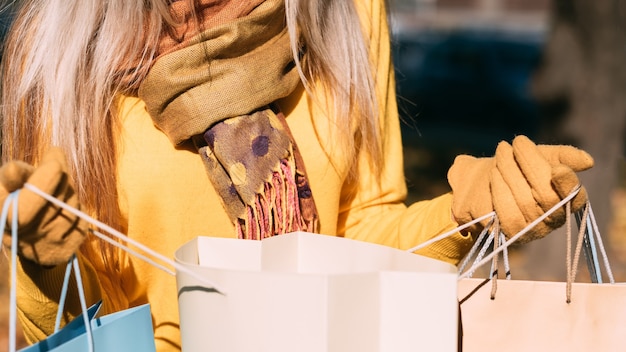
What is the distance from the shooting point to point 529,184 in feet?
4.33

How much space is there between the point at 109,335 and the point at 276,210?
1.64 ft

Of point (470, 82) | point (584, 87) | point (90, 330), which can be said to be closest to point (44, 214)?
point (90, 330)

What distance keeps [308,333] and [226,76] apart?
0.68 meters

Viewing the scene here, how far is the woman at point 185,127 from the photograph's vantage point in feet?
5.05

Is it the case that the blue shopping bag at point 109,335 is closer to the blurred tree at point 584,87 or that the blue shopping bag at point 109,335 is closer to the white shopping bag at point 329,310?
the white shopping bag at point 329,310

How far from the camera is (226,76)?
1638mm

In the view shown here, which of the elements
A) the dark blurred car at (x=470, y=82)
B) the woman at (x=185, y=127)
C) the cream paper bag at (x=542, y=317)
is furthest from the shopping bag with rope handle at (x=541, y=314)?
the dark blurred car at (x=470, y=82)

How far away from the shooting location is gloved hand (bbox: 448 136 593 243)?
1301 mm

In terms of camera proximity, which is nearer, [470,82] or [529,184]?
[529,184]

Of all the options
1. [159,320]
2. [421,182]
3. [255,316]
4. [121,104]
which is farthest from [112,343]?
[421,182]

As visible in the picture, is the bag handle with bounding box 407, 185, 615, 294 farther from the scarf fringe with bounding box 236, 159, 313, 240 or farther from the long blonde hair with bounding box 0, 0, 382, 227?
the long blonde hair with bounding box 0, 0, 382, 227

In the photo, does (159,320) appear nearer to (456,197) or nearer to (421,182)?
(456,197)

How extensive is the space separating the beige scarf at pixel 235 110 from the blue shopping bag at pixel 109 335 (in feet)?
1.23

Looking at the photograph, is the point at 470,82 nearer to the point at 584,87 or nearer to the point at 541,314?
the point at 584,87
